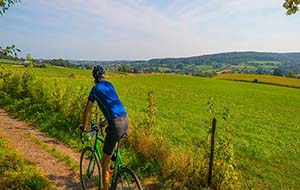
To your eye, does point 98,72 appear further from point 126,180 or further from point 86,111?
point 126,180

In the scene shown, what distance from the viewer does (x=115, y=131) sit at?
5062 millimetres

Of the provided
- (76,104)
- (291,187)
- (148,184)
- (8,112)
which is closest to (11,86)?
(8,112)

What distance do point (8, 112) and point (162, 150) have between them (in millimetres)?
10295

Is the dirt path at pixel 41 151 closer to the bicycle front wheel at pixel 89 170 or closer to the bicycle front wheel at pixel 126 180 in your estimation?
the bicycle front wheel at pixel 89 170

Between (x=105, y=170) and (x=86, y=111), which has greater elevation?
(x=86, y=111)

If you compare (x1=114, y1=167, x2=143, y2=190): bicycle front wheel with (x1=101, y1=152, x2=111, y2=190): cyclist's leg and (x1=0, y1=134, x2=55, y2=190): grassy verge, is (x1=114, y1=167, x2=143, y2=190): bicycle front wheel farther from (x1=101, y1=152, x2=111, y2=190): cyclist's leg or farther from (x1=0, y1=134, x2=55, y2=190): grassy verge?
(x1=0, y1=134, x2=55, y2=190): grassy verge

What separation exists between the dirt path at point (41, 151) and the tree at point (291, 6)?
588 centimetres

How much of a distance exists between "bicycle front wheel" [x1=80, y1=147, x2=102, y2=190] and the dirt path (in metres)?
0.23

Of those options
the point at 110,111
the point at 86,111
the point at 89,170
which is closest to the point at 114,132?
the point at 110,111

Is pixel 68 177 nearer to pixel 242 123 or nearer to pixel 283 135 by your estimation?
pixel 283 135

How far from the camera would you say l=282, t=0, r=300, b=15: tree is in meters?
6.79

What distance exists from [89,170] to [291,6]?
215 inches

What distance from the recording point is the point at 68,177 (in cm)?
731

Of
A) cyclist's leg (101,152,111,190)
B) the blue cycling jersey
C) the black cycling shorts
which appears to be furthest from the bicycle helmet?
cyclist's leg (101,152,111,190)
